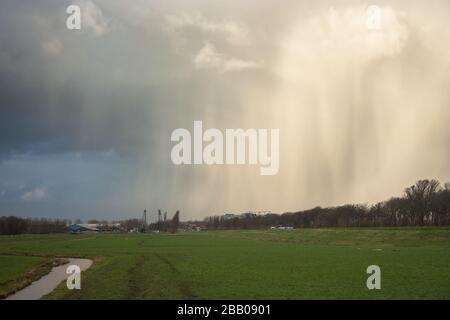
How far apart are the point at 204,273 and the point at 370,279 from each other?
16.8 metres

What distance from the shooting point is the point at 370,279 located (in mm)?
43844
